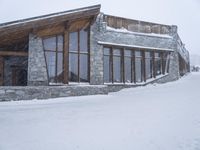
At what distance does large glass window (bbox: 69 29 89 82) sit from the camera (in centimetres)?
1409

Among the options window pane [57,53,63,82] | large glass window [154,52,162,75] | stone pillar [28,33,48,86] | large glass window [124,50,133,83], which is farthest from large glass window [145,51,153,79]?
stone pillar [28,33,48,86]

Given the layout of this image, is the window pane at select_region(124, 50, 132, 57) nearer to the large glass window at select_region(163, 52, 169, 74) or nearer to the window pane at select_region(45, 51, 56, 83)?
the large glass window at select_region(163, 52, 169, 74)

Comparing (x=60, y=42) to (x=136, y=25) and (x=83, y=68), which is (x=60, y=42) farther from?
(x=136, y=25)

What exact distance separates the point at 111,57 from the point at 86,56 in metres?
1.89

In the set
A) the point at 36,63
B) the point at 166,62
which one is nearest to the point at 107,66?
the point at 36,63

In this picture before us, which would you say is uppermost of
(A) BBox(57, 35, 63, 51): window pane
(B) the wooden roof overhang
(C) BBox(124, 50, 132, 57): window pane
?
(B) the wooden roof overhang

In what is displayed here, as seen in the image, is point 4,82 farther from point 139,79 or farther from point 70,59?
point 139,79

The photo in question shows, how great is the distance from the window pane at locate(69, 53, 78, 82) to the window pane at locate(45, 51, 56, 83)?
0.97 meters

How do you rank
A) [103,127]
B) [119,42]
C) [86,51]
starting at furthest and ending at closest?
[119,42], [86,51], [103,127]

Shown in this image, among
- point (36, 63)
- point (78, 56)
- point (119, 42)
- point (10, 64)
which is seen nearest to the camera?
point (36, 63)

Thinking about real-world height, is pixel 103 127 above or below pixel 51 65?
below

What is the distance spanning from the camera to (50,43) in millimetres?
13633

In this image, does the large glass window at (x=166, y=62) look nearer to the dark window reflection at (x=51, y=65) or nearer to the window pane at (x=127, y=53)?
the window pane at (x=127, y=53)

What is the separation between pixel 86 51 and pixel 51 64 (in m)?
2.43
